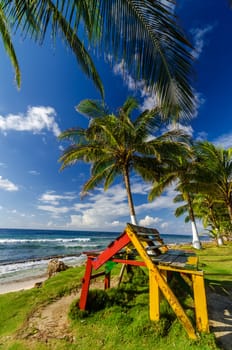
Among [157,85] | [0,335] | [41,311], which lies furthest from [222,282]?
A: [157,85]

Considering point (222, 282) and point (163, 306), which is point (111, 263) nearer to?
point (163, 306)

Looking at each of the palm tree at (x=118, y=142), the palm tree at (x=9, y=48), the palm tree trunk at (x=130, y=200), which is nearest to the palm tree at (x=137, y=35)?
the palm tree at (x=9, y=48)

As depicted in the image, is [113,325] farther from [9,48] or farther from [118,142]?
[118,142]

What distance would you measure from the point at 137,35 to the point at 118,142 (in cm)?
741

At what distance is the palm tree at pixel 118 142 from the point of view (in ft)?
31.1

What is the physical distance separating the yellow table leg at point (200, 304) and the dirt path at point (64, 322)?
0.30m

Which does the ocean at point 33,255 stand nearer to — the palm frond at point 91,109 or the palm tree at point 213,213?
the palm frond at point 91,109

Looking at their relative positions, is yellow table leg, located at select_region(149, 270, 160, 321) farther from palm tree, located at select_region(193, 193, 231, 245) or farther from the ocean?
palm tree, located at select_region(193, 193, 231, 245)

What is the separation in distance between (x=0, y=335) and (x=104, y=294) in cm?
186

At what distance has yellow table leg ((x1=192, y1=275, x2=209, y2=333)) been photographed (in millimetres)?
2736

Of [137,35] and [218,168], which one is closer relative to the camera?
[137,35]

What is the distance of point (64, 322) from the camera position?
365 cm

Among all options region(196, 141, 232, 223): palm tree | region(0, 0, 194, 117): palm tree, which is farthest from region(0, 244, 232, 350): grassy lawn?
region(196, 141, 232, 223): palm tree

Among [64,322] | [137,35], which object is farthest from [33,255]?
[137,35]
